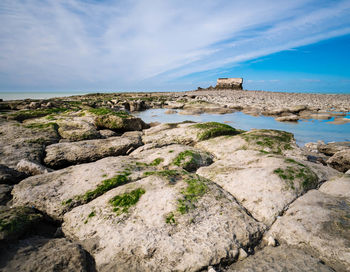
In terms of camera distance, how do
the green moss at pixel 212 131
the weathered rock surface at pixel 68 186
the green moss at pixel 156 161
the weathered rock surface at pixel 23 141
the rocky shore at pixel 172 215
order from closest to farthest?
1. the rocky shore at pixel 172 215
2. the weathered rock surface at pixel 68 186
3. the green moss at pixel 156 161
4. the weathered rock surface at pixel 23 141
5. the green moss at pixel 212 131

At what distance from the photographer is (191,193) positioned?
4.95m

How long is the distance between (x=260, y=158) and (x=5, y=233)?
693 cm

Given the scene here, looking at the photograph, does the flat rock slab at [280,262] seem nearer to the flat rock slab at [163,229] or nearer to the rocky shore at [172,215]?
the rocky shore at [172,215]

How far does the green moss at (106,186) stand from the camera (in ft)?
16.7

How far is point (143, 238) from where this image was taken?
3.87 meters

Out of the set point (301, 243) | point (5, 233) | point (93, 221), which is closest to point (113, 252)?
point (93, 221)

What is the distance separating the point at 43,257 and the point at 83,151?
5.07 m

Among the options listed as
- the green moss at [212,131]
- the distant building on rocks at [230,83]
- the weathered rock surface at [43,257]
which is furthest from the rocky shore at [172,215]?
the distant building on rocks at [230,83]

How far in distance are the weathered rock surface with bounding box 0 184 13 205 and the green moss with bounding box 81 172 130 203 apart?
6.33 ft

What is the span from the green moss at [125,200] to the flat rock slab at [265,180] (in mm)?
2424

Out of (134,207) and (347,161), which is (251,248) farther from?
(347,161)

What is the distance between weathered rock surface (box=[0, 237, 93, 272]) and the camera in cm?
317

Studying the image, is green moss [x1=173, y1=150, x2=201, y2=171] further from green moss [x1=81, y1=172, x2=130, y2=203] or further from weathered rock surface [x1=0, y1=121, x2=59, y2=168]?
weathered rock surface [x1=0, y1=121, x2=59, y2=168]

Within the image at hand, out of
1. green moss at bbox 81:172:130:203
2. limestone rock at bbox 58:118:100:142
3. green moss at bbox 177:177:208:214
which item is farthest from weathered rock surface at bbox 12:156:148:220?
limestone rock at bbox 58:118:100:142
